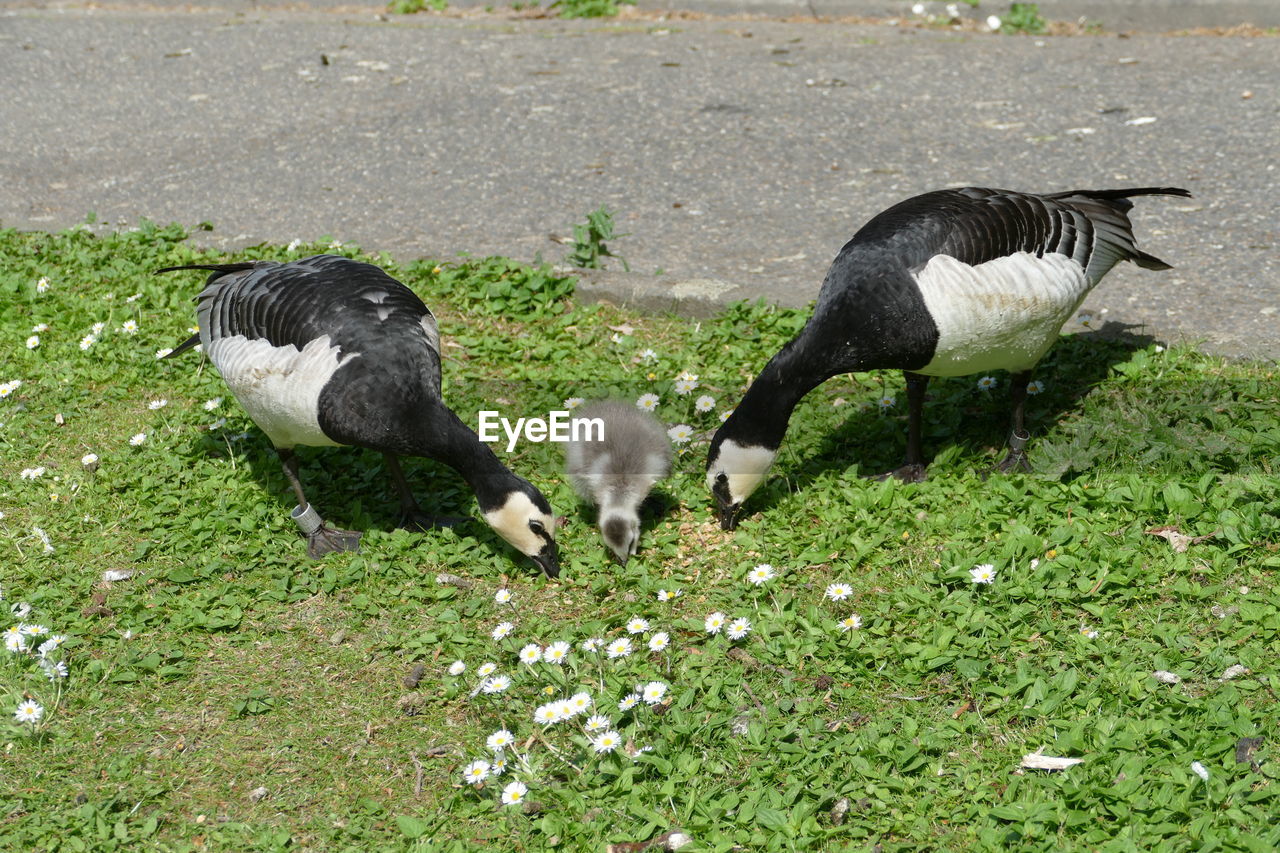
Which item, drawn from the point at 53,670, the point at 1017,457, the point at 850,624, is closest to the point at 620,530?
the point at 850,624

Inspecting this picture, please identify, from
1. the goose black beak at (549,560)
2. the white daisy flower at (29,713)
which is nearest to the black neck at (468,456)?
the goose black beak at (549,560)

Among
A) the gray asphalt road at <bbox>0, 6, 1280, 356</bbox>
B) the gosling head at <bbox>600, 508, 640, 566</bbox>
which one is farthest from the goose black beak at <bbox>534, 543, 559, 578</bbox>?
the gray asphalt road at <bbox>0, 6, 1280, 356</bbox>

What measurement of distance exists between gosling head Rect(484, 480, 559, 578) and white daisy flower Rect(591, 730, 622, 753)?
1.19 meters

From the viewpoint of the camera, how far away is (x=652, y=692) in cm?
448

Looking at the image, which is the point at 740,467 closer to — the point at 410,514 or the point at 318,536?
the point at 410,514

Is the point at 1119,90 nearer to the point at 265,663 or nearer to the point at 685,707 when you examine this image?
the point at 685,707

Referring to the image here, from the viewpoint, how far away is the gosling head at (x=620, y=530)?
5340mm

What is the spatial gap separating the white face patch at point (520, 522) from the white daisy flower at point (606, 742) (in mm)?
1196

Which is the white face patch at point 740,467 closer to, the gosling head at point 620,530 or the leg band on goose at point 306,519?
the gosling head at point 620,530

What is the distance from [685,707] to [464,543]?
164cm

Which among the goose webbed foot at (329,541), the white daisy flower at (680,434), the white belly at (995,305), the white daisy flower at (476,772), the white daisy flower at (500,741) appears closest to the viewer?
the white daisy flower at (476,772)

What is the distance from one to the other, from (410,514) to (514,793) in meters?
2.12

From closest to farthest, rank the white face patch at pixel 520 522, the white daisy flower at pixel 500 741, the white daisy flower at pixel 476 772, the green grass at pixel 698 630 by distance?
the green grass at pixel 698 630 < the white daisy flower at pixel 476 772 < the white daisy flower at pixel 500 741 < the white face patch at pixel 520 522

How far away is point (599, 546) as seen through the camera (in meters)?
5.60
